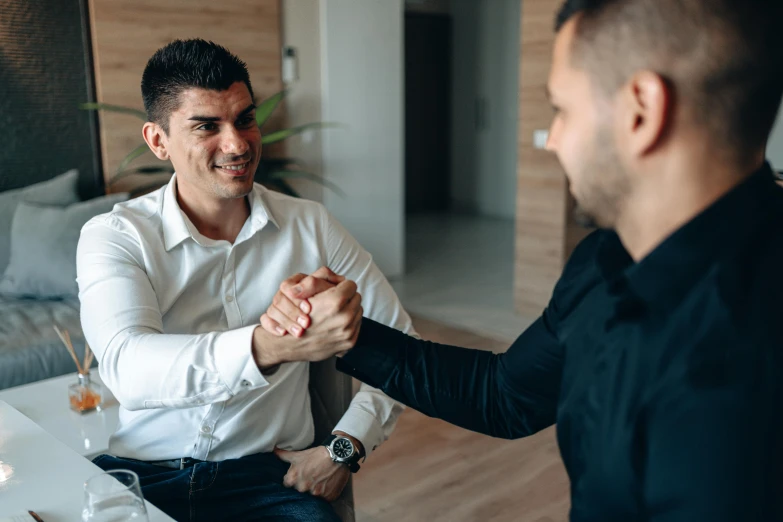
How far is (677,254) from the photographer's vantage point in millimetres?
689

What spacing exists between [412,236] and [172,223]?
5.61m

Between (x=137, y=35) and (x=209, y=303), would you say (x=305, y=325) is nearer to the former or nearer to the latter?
(x=209, y=303)

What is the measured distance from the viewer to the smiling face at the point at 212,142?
147cm

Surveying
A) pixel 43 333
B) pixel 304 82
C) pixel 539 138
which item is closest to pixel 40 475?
pixel 43 333

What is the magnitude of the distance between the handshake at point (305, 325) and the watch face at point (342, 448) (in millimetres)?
334

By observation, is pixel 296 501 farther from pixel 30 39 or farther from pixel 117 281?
pixel 30 39

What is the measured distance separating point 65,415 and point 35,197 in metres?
2.18

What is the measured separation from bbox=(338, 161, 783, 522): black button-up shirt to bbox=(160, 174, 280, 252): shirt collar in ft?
2.65

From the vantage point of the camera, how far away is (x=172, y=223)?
1437 millimetres

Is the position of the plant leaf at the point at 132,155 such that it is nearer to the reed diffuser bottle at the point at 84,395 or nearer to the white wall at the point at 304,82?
the white wall at the point at 304,82

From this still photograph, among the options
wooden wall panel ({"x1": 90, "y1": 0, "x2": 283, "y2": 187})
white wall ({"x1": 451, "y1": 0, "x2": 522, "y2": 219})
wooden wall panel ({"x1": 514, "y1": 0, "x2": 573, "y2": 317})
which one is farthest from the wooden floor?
white wall ({"x1": 451, "y1": 0, "x2": 522, "y2": 219})

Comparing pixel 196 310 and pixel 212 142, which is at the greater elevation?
pixel 212 142

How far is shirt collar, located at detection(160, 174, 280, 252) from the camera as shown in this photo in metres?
1.42

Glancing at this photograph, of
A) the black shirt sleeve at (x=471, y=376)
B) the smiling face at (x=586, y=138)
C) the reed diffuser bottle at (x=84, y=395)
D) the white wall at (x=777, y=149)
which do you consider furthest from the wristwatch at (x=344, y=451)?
the white wall at (x=777, y=149)
